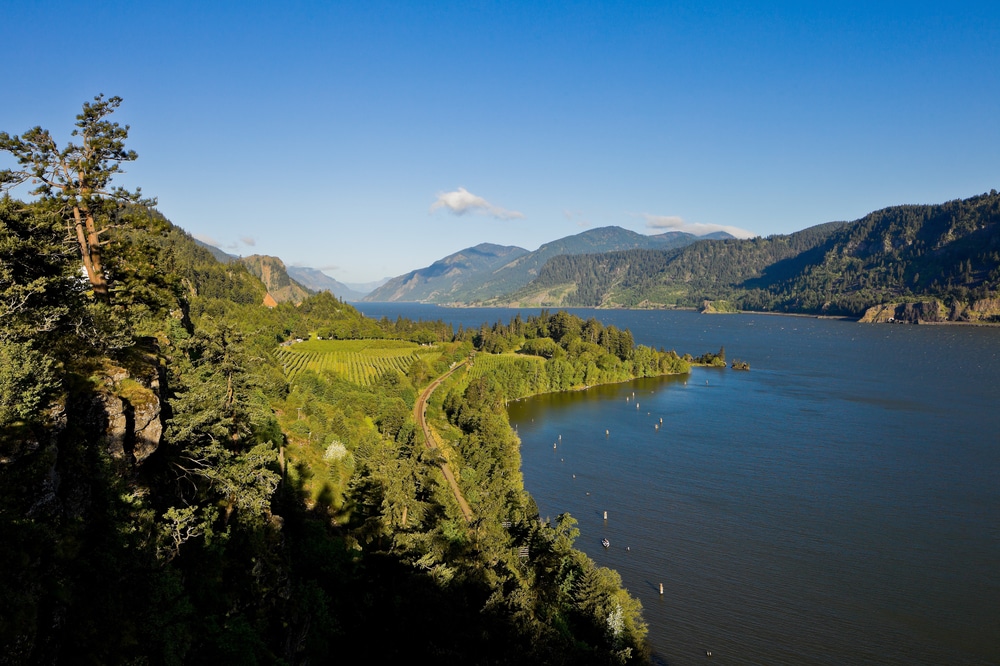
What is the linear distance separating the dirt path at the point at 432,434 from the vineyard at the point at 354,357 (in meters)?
8.38

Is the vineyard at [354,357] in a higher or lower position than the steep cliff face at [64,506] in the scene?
lower

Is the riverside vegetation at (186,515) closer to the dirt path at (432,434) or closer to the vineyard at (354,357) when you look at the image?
the dirt path at (432,434)

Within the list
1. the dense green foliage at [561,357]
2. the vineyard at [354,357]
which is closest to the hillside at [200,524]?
the vineyard at [354,357]

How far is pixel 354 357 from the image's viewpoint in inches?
4796

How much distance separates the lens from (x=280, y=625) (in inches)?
897

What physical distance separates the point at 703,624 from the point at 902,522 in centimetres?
3086

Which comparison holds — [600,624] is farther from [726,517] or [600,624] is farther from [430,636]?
[726,517]

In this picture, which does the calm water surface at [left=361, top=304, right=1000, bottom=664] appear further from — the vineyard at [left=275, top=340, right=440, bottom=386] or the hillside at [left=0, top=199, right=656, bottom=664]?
the vineyard at [left=275, top=340, right=440, bottom=386]

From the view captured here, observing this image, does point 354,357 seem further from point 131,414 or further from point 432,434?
point 131,414

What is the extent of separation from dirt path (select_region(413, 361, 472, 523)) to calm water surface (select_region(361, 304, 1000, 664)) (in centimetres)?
1049

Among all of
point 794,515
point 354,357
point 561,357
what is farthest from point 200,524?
point 561,357

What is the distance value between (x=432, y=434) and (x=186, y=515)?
197ft

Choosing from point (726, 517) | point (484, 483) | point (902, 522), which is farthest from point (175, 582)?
point (902, 522)

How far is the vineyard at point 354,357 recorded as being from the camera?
100375 millimetres
